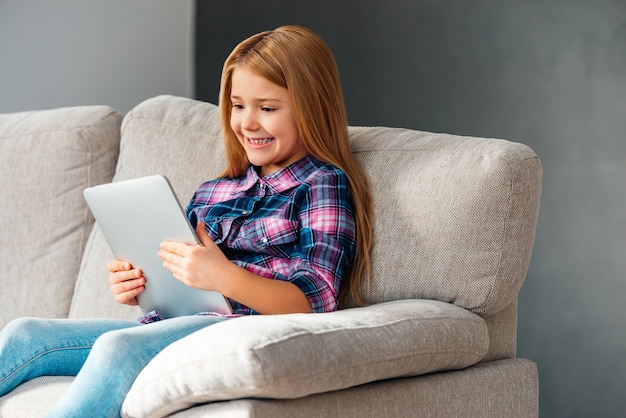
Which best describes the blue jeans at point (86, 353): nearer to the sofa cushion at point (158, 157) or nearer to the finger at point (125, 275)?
the finger at point (125, 275)

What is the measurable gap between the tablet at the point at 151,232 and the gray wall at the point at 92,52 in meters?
1.66

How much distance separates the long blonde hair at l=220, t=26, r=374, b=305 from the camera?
5.79ft

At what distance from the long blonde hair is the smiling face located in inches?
0.7

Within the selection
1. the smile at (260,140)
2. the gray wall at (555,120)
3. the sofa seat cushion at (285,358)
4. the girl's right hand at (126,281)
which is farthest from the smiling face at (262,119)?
→ the gray wall at (555,120)

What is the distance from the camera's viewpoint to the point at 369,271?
1749 mm

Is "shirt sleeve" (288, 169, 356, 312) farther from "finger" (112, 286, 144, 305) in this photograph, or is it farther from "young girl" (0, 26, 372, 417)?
"finger" (112, 286, 144, 305)

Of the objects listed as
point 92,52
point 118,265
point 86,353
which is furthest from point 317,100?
point 92,52

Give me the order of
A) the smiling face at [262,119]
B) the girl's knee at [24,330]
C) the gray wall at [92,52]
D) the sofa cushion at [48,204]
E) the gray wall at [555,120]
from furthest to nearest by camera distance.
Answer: the gray wall at [92,52]
the gray wall at [555,120]
the sofa cushion at [48,204]
the smiling face at [262,119]
the girl's knee at [24,330]

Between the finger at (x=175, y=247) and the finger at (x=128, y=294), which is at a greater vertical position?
the finger at (x=175, y=247)

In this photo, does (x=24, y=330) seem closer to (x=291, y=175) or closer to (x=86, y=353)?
(x=86, y=353)

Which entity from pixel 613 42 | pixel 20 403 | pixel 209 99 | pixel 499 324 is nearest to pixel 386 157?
pixel 499 324

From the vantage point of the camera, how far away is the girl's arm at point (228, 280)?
1612mm

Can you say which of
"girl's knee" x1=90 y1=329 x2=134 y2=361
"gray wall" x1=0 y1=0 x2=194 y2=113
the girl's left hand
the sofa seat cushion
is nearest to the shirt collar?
the girl's left hand

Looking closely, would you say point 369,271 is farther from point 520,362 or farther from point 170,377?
point 170,377
